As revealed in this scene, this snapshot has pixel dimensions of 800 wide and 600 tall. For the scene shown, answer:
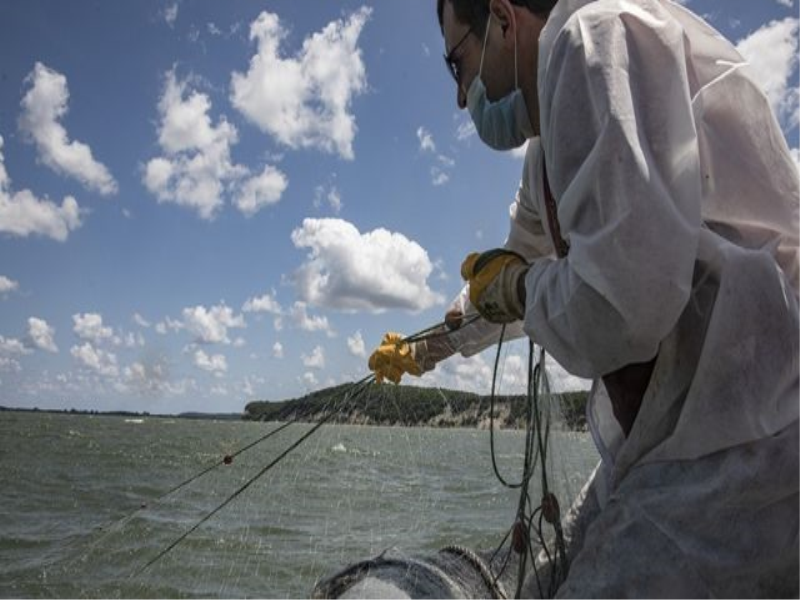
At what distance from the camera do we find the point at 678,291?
1.50 meters

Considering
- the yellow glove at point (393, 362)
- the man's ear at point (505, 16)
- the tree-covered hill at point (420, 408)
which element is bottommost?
the tree-covered hill at point (420, 408)

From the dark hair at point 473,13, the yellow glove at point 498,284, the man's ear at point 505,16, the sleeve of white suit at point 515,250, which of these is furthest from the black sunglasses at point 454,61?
the yellow glove at point 498,284

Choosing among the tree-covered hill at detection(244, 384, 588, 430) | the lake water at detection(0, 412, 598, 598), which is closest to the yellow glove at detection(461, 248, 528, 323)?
the tree-covered hill at detection(244, 384, 588, 430)

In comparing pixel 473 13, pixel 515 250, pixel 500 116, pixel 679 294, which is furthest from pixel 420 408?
pixel 679 294

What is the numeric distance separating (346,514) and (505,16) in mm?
12600

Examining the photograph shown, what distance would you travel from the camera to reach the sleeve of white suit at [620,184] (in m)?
1.49

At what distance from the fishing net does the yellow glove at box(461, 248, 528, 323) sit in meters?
0.83

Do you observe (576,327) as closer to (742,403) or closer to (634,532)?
(742,403)

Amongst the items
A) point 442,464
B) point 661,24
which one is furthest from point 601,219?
point 442,464

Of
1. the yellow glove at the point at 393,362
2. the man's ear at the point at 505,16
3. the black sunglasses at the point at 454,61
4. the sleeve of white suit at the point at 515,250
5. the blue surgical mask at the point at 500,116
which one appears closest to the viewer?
the man's ear at the point at 505,16

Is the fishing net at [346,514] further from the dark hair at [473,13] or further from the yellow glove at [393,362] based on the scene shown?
the dark hair at [473,13]

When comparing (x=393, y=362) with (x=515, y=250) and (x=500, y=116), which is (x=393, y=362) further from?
(x=500, y=116)

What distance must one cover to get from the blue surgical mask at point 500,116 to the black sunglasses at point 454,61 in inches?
5.1

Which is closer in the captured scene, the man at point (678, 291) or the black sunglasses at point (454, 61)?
the man at point (678, 291)
